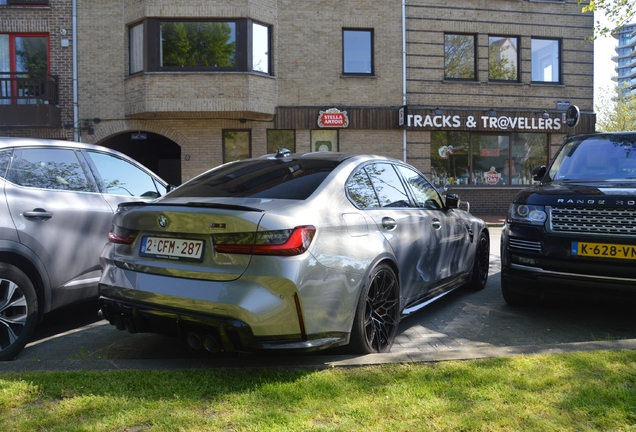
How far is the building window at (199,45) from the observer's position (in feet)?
52.1

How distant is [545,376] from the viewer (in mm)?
3191

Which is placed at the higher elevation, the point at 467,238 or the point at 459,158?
the point at 459,158

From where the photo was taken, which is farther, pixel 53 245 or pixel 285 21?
pixel 285 21

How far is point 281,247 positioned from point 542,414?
1649 mm

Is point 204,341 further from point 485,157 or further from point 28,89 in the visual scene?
point 485,157

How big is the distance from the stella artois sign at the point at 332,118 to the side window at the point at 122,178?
11820 mm

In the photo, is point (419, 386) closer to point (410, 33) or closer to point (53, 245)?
point (53, 245)

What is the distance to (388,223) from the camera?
4055 millimetres

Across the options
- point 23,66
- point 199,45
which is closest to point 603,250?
point 199,45

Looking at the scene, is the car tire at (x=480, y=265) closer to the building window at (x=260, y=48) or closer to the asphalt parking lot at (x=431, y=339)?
the asphalt parking lot at (x=431, y=339)

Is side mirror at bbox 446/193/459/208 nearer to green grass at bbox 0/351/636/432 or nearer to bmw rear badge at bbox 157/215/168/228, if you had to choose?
green grass at bbox 0/351/636/432

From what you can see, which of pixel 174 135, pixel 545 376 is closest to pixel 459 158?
pixel 174 135

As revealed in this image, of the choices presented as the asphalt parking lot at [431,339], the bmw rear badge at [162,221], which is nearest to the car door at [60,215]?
the asphalt parking lot at [431,339]

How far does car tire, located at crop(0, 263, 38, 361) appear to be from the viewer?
3.79m
